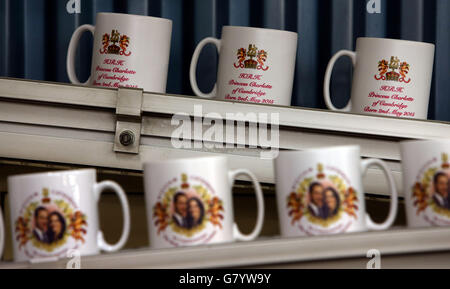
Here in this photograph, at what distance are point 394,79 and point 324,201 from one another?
0.52 meters

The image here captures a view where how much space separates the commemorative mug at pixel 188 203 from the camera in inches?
37.3

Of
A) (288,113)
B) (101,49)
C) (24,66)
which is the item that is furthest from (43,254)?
(24,66)

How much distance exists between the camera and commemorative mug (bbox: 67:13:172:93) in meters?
1.39

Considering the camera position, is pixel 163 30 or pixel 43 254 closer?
pixel 43 254

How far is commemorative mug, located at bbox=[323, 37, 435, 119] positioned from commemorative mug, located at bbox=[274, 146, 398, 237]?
1.43 feet

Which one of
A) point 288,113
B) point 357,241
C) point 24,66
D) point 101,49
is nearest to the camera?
point 357,241

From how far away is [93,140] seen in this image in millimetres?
1219

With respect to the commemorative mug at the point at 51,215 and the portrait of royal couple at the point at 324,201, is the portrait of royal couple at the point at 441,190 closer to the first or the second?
the portrait of royal couple at the point at 324,201

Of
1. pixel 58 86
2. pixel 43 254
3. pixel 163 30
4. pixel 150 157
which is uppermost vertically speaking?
pixel 163 30

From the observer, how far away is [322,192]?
0.94 m

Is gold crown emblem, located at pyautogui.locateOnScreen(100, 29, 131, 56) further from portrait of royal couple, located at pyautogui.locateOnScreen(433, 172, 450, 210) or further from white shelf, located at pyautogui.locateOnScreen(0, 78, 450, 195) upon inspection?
portrait of royal couple, located at pyautogui.locateOnScreen(433, 172, 450, 210)

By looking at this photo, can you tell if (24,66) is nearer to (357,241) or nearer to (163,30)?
(163,30)

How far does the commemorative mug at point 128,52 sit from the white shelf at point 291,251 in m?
0.57

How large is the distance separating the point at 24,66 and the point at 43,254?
2.68 ft
